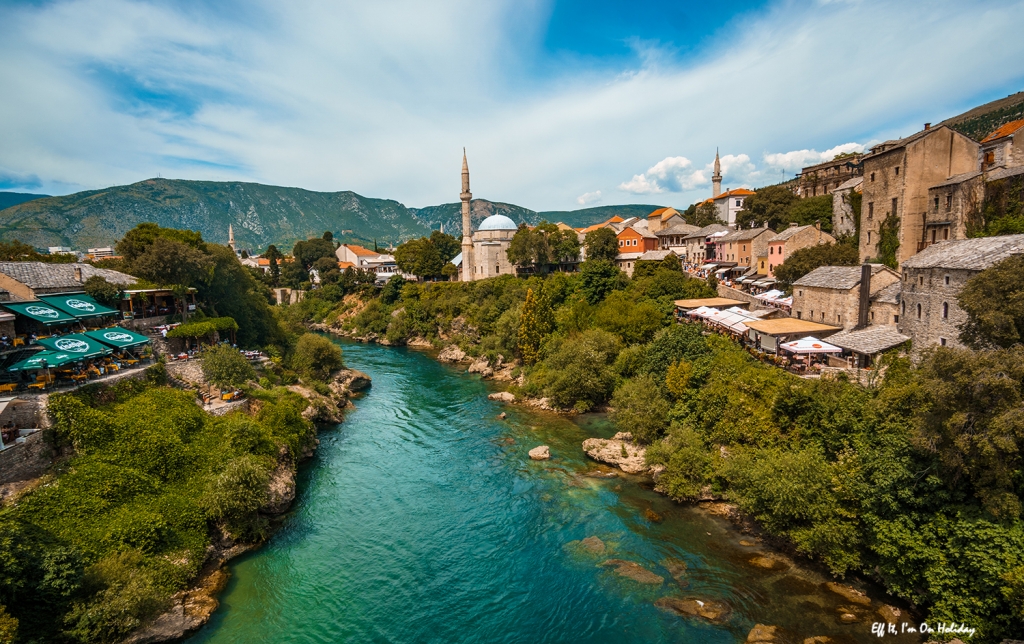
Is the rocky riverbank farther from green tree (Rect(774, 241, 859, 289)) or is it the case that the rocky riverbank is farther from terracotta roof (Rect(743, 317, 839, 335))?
green tree (Rect(774, 241, 859, 289))

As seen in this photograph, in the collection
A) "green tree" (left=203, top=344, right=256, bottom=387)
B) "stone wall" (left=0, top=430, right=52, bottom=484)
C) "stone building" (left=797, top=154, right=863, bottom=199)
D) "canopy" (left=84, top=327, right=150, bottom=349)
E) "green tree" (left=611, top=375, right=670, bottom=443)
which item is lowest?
"green tree" (left=611, top=375, right=670, bottom=443)

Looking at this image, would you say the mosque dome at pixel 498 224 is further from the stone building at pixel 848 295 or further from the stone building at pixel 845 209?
the stone building at pixel 848 295

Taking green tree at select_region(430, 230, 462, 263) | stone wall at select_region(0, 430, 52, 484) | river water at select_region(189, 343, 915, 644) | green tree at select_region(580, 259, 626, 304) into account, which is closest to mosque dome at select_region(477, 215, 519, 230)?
green tree at select_region(430, 230, 462, 263)

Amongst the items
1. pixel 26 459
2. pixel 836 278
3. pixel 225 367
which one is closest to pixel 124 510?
pixel 26 459

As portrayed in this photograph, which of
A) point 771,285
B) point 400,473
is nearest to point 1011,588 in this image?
point 400,473

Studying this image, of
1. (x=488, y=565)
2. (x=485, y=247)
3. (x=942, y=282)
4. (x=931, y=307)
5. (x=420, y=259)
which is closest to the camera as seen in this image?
(x=488, y=565)

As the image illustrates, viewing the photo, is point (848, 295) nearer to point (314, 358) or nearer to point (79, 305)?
point (314, 358)

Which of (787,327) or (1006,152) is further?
(787,327)
